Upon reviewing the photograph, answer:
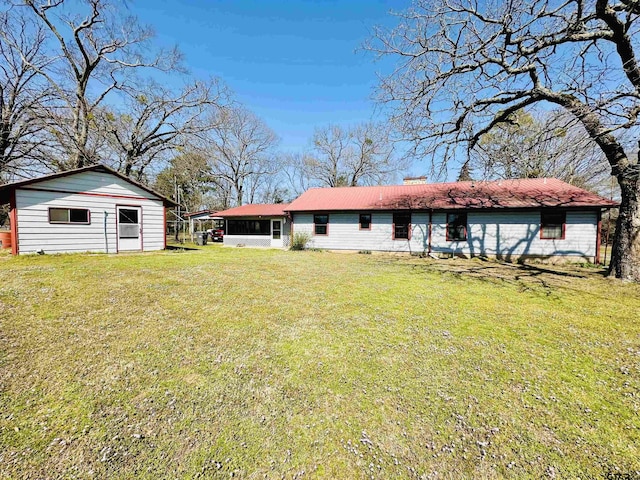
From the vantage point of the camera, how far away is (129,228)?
12.7 meters

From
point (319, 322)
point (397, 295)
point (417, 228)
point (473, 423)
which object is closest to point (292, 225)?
point (417, 228)

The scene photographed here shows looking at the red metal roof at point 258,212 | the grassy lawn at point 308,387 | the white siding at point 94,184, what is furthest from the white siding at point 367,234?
the grassy lawn at point 308,387

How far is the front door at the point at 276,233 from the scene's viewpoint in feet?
65.2

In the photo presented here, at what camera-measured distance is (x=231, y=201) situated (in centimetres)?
3612

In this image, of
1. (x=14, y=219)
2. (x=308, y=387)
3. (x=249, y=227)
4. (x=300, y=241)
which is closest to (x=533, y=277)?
(x=308, y=387)

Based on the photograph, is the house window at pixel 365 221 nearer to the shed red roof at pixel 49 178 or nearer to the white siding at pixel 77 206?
the shed red roof at pixel 49 178

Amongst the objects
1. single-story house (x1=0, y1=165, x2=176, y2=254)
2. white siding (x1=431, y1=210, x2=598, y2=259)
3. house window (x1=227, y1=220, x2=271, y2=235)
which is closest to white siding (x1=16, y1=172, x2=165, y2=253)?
single-story house (x1=0, y1=165, x2=176, y2=254)

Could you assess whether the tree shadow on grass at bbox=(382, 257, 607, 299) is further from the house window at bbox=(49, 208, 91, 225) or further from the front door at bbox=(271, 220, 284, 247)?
the house window at bbox=(49, 208, 91, 225)

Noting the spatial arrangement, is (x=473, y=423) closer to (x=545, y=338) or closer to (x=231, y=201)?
(x=545, y=338)

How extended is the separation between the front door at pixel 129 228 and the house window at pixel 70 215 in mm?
1164

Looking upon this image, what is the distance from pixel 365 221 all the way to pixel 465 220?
5343 millimetres

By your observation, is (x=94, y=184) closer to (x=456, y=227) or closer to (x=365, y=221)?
(x=365, y=221)

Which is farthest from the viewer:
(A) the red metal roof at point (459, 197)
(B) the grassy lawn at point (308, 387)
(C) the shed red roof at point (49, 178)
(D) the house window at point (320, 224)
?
(D) the house window at point (320, 224)

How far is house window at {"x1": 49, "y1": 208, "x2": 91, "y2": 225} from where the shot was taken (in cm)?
1075
